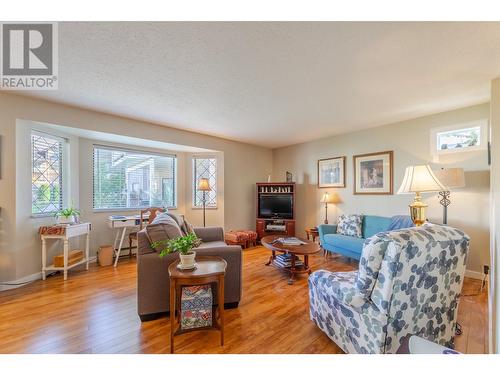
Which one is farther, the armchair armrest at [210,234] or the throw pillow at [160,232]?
the armchair armrest at [210,234]

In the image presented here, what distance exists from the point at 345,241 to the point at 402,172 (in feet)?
5.09

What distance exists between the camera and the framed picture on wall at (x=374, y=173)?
3.71 m

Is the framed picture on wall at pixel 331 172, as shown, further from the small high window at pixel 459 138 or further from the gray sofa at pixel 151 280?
the gray sofa at pixel 151 280

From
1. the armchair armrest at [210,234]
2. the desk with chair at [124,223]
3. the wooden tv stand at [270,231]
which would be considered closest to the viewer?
the armchair armrest at [210,234]

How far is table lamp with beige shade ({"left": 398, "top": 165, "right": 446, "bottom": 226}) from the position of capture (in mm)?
1905

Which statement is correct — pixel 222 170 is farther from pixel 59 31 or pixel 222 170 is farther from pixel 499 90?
pixel 499 90

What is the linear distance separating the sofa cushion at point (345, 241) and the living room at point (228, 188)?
0.03m

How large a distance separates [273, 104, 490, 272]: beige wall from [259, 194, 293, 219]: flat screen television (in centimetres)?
52

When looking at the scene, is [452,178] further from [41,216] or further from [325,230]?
[41,216]

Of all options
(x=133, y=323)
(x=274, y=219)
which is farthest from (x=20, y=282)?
(x=274, y=219)

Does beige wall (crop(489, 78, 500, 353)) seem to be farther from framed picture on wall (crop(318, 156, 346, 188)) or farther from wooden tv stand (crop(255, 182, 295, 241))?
wooden tv stand (crop(255, 182, 295, 241))

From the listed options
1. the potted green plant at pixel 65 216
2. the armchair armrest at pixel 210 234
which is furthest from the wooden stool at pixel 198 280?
the potted green plant at pixel 65 216
